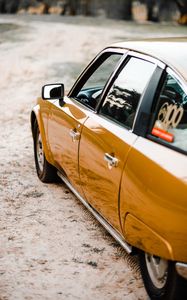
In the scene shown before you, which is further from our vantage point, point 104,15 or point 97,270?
point 104,15

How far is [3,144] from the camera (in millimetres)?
8102

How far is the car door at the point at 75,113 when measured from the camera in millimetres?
4762

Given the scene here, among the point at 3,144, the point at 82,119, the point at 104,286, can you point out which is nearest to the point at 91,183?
the point at 82,119

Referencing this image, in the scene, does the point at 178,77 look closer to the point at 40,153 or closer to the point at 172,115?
the point at 172,115

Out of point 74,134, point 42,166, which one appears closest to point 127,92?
point 74,134

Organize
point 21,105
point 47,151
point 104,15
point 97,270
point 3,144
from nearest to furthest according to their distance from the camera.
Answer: point 97,270, point 47,151, point 3,144, point 21,105, point 104,15

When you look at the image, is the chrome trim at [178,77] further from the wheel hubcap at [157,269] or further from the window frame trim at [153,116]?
the wheel hubcap at [157,269]

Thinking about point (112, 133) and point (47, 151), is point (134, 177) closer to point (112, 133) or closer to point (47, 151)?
point (112, 133)

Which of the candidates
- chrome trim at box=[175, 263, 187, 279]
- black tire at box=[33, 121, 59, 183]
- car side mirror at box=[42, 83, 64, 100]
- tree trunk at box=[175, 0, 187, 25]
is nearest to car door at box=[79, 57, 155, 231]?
chrome trim at box=[175, 263, 187, 279]

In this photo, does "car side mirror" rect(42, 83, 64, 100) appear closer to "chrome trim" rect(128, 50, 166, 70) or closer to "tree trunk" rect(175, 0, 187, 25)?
"chrome trim" rect(128, 50, 166, 70)

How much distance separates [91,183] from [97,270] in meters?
0.65

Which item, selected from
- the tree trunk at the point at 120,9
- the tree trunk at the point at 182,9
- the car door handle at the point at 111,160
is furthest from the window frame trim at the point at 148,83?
the tree trunk at the point at 120,9

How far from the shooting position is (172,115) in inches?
138

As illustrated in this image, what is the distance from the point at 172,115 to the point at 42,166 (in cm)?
296
